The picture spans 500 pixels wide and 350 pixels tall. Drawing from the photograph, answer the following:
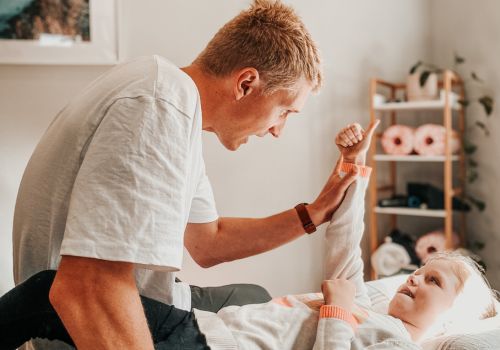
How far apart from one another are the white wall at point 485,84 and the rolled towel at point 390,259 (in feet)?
1.66

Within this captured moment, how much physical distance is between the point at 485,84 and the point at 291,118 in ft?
3.60

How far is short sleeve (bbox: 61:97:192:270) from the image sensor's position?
77 centimetres

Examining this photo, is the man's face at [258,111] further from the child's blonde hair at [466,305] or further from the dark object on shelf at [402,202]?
the dark object on shelf at [402,202]

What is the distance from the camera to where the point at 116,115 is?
2.74 ft

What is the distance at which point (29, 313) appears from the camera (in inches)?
34.8

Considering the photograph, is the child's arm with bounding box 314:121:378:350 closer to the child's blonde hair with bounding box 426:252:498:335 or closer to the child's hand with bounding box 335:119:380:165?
the child's hand with bounding box 335:119:380:165

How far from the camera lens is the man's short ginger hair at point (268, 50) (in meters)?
1.12

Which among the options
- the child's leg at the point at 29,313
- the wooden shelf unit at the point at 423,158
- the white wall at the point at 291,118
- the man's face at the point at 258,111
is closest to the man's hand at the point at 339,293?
the man's face at the point at 258,111

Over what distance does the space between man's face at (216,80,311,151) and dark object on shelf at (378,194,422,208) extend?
1697 millimetres

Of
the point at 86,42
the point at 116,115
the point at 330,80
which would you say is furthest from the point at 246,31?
the point at 330,80

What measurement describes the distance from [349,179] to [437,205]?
4.80 ft

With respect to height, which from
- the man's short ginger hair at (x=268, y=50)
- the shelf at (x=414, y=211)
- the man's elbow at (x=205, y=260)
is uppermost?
the man's short ginger hair at (x=268, y=50)

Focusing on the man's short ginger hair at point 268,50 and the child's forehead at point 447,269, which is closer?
the man's short ginger hair at point 268,50

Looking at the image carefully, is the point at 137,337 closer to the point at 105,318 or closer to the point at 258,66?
the point at 105,318
